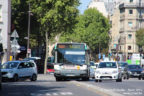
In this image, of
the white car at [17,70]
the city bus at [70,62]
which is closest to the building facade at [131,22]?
the white car at [17,70]

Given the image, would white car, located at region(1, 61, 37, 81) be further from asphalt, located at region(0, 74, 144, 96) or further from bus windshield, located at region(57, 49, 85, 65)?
asphalt, located at region(0, 74, 144, 96)

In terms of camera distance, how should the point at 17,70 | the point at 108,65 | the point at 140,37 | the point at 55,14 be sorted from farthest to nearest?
the point at 140,37
the point at 55,14
the point at 108,65
the point at 17,70

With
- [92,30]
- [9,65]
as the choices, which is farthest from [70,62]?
[92,30]

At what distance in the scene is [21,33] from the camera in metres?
79.1

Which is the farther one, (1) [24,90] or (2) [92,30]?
(2) [92,30]

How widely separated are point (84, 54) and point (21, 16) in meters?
37.8

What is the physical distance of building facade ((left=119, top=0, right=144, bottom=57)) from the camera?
433ft

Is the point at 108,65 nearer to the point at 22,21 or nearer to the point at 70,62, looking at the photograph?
the point at 70,62

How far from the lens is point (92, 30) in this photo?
124m

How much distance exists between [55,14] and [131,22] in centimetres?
6379

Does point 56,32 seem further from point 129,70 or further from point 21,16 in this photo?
point 129,70

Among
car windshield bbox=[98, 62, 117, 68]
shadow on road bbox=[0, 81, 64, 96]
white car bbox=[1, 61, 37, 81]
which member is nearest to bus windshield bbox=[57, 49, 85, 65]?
car windshield bbox=[98, 62, 117, 68]

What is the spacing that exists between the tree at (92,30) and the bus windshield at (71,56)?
7885cm

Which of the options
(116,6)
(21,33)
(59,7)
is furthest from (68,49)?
(116,6)
